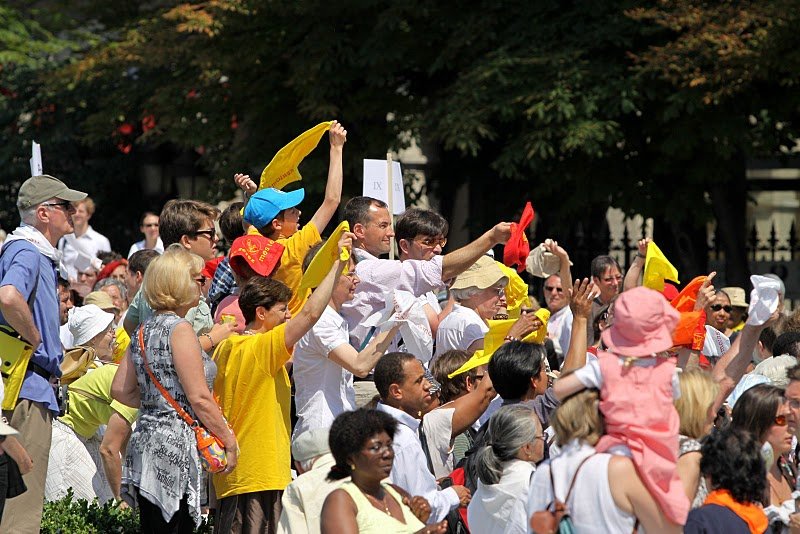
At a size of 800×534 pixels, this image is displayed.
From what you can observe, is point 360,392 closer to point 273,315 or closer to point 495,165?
point 273,315

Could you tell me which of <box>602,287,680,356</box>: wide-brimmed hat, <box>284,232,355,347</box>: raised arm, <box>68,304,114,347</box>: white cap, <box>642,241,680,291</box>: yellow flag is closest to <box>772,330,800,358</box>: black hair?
<box>642,241,680,291</box>: yellow flag

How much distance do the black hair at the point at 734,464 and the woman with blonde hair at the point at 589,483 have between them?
2.28 ft

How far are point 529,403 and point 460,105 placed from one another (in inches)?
347

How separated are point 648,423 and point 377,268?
328 centimetres

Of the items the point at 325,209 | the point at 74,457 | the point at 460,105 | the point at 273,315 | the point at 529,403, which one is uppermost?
the point at 460,105

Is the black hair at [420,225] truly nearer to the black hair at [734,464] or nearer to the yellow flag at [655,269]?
the yellow flag at [655,269]

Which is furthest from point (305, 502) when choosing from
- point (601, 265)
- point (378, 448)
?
point (601, 265)

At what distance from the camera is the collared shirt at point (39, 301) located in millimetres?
6539

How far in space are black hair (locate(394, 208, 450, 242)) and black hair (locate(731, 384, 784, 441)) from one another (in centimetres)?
235

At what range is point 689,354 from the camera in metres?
7.71

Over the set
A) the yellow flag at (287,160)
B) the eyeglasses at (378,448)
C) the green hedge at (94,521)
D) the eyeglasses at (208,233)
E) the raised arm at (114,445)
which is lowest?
the green hedge at (94,521)

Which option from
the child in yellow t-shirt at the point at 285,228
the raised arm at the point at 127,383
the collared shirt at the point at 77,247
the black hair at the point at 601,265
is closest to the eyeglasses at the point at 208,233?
the child in yellow t-shirt at the point at 285,228

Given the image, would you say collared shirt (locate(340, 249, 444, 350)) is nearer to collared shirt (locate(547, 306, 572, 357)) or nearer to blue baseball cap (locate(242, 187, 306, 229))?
blue baseball cap (locate(242, 187, 306, 229))

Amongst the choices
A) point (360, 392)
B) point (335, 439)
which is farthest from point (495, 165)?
point (335, 439)
